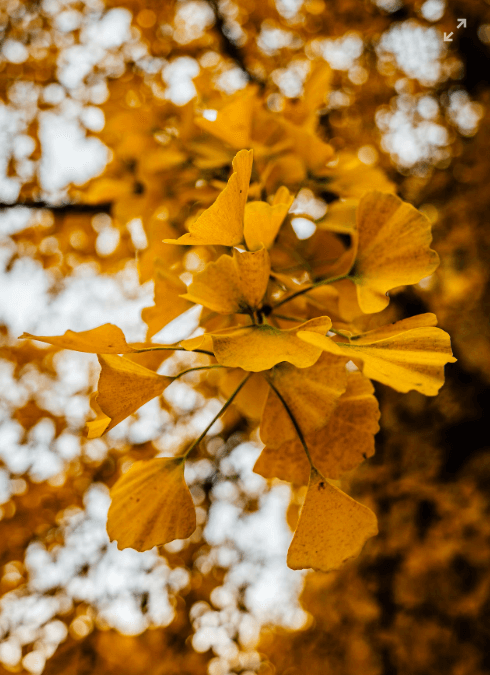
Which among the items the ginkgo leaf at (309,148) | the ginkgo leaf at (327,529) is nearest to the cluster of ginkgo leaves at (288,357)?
the ginkgo leaf at (327,529)

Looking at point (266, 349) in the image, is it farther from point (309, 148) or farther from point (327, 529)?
point (309, 148)

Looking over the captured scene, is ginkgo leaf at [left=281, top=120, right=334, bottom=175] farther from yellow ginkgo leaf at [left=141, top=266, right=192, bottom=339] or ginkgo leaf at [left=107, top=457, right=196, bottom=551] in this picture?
ginkgo leaf at [left=107, top=457, right=196, bottom=551]

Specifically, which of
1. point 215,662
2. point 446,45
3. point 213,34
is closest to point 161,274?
point 213,34

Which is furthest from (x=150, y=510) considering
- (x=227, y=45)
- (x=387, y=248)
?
(x=227, y=45)

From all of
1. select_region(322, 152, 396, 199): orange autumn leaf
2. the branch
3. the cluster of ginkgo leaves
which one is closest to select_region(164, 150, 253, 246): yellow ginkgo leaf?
the cluster of ginkgo leaves

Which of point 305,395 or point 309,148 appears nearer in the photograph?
point 305,395

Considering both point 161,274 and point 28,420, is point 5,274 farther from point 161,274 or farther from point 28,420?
point 161,274

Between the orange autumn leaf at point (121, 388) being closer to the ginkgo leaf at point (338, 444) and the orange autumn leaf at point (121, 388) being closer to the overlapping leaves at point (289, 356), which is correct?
the overlapping leaves at point (289, 356)
